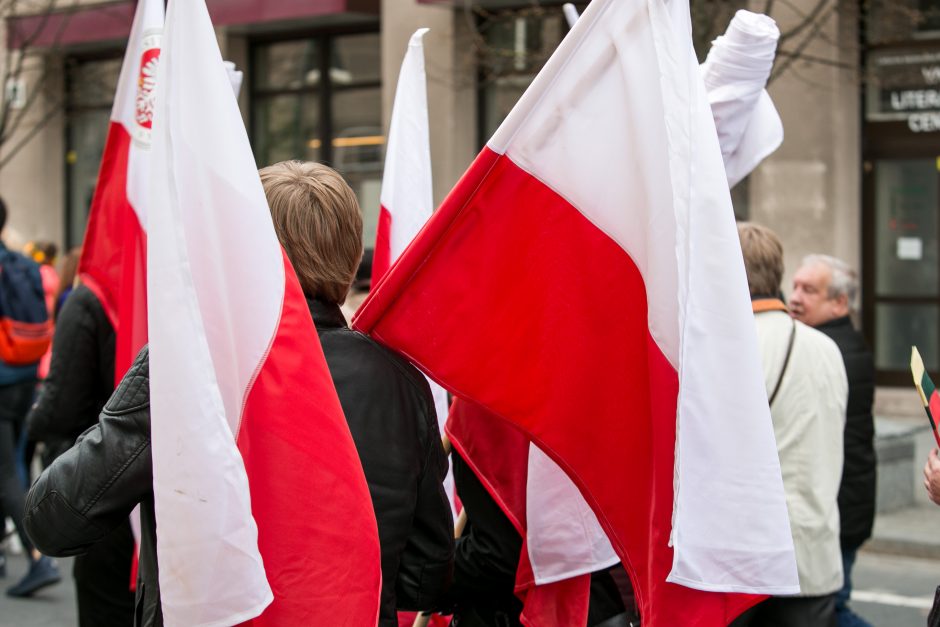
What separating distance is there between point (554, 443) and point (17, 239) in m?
6.68

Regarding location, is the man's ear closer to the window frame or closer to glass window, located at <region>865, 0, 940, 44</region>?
glass window, located at <region>865, 0, 940, 44</region>

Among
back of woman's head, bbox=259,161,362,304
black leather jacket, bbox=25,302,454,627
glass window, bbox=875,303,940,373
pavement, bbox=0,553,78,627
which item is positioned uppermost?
back of woman's head, bbox=259,161,362,304

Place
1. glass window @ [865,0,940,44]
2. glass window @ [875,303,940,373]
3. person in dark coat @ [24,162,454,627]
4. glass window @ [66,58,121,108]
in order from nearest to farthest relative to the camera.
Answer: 1. person in dark coat @ [24,162,454,627]
2. glass window @ [865,0,940,44]
3. glass window @ [875,303,940,373]
4. glass window @ [66,58,121,108]

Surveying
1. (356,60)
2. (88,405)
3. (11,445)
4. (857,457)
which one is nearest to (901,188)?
(356,60)

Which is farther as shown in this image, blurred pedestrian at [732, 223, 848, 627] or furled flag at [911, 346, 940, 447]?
blurred pedestrian at [732, 223, 848, 627]

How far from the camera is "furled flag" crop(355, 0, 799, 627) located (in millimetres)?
2439

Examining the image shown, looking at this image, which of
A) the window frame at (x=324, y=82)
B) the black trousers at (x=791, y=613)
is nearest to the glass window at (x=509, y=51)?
the window frame at (x=324, y=82)

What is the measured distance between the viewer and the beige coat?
4.09 metres

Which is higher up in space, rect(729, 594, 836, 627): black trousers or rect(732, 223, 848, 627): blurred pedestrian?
rect(732, 223, 848, 627): blurred pedestrian

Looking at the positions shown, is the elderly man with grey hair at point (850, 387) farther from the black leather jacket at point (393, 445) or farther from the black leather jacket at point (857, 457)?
the black leather jacket at point (393, 445)

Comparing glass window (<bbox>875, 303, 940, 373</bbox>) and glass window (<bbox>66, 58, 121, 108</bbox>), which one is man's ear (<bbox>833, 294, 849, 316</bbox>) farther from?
glass window (<bbox>66, 58, 121, 108</bbox>)

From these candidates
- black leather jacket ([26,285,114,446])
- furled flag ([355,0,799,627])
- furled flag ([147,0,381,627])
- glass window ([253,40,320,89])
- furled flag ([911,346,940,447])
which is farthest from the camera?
glass window ([253,40,320,89])

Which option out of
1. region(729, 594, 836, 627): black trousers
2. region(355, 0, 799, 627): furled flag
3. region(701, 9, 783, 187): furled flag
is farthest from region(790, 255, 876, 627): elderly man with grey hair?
region(355, 0, 799, 627): furled flag

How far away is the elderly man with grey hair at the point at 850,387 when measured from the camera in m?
4.92
